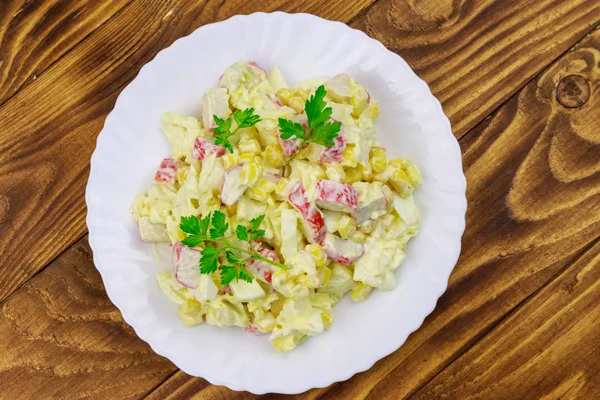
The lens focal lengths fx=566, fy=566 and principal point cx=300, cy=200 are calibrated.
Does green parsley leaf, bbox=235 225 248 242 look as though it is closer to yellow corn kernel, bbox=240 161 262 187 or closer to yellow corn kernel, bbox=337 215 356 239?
yellow corn kernel, bbox=240 161 262 187

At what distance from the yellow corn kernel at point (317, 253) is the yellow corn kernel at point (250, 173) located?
259 millimetres


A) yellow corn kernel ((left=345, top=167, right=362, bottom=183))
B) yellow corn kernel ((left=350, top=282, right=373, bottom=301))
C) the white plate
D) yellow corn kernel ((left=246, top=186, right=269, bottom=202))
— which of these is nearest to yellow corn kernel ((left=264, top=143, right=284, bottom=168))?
yellow corn kernel ((left=246, top=186, right=269, bottom=202))

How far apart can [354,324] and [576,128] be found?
113cm

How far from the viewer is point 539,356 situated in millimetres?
2057

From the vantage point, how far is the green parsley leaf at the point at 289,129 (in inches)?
65.2

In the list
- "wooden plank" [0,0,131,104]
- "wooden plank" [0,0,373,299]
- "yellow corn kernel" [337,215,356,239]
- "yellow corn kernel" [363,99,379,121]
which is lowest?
"yellow corn kernel" [337,215,356,239]

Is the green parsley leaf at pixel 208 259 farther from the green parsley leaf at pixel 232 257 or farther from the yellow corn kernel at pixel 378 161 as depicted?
the yellow corn kernel at pixel 378 161

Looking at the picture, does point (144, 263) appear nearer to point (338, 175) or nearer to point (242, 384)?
point (242, 384)

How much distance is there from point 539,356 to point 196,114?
1.50m

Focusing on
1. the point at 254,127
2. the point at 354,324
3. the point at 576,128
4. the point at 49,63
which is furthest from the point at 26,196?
the point at 576,128

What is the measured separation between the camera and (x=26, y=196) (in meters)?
2.16

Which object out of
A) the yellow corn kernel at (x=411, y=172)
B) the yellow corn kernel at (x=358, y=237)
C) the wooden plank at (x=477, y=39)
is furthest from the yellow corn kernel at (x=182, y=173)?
the wooden plank at (x=477, y=39)

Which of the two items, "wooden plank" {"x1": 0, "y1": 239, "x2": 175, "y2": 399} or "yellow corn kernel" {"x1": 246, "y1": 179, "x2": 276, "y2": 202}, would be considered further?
"wooden plank" {"x1": 0, "y1": 239, "x2": 175, "y2": 399}

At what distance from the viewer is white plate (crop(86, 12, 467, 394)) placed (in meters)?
1.80
